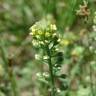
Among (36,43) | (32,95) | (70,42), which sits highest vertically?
(36,43)

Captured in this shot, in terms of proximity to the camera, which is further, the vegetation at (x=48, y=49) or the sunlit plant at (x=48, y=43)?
the vegetation at (x=48, y=49)

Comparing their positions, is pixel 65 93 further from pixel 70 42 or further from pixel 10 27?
pixel 10 27

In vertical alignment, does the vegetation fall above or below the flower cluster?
below

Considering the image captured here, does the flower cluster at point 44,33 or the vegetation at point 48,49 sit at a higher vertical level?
the flower cluster at point 44,33

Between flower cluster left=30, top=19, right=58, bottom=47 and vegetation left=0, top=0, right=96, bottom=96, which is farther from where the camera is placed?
vegetation left=0, top=0, right=96, bottom=96

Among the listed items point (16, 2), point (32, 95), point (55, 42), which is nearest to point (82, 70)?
point (32, 95)
